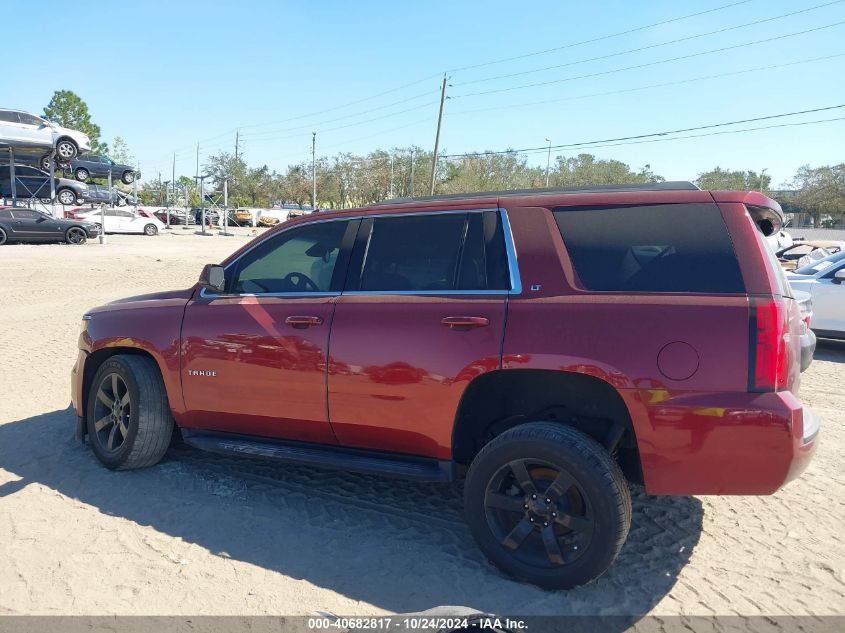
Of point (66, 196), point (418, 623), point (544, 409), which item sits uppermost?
point (66, 196)

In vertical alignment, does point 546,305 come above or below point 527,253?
below

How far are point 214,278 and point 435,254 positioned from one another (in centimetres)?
149

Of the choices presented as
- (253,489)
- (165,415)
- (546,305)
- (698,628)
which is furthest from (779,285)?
(165,415)

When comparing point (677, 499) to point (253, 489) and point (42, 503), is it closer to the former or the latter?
point (253, 489)

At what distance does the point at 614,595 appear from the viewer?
301cm

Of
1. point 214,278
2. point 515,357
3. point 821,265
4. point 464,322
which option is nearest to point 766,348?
point 515,357

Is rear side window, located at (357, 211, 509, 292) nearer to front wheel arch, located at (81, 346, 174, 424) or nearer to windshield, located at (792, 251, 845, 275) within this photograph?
front wheel arch, located at (81, 346, 174, 424)

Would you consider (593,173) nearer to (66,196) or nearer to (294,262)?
(66,196)

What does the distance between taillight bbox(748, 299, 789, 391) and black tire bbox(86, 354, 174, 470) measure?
3.59 metres

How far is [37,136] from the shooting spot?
2733cm

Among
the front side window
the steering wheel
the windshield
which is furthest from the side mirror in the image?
the front side window

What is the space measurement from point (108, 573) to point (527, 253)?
266 centimetres

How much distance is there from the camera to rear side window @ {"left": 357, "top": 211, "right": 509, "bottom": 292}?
3.40 m

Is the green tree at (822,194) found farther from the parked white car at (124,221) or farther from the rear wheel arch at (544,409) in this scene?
the rear wheel arch at (544,409)
